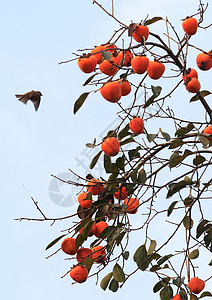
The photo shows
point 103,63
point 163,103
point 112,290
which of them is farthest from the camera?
point 163,103

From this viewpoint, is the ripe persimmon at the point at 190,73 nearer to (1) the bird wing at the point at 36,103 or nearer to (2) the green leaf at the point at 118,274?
(1) the bird wing at the point at 36,103

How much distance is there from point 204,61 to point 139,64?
0.36 m

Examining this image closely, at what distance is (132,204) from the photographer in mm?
1874

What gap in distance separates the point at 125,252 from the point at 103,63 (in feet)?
2.24

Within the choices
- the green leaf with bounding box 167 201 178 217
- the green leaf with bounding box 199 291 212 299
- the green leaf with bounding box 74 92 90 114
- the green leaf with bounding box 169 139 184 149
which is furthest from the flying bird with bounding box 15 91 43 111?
the green leaf with bounding box 199 291 212 299

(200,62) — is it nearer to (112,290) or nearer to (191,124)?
(191,124)

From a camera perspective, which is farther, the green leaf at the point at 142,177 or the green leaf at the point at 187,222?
the green leaf at the point at 187,222

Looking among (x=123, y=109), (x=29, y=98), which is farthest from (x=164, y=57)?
(x=29, y=98)

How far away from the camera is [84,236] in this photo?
179 centimetres

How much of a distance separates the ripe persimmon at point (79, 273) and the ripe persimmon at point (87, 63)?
2.24 feet

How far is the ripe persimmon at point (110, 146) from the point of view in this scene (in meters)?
1.73

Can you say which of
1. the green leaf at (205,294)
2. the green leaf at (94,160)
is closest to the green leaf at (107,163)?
the green leaf at (94,160)

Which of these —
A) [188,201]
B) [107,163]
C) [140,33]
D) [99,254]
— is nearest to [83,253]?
[99,254]

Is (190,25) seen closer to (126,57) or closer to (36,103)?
(126,57)
